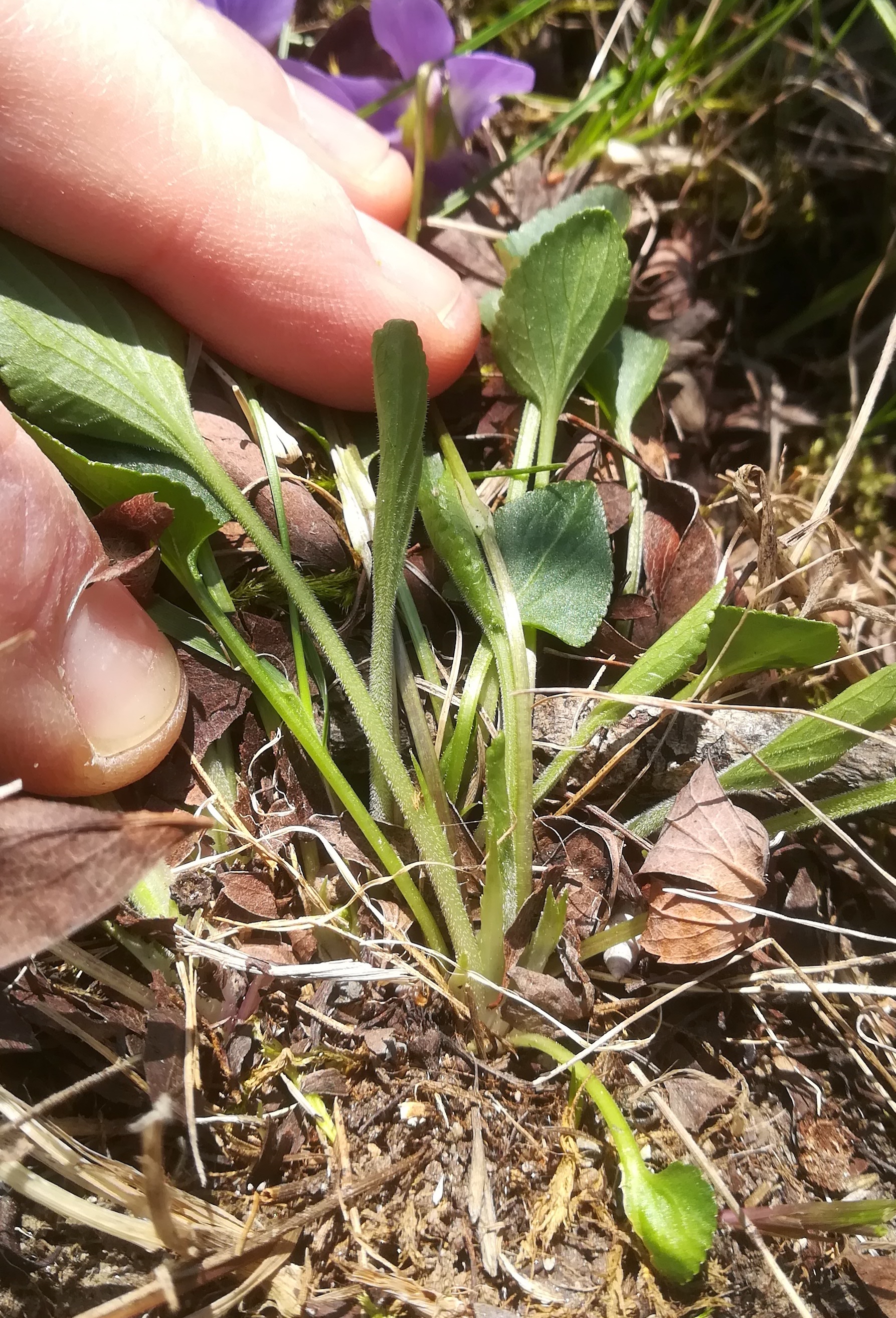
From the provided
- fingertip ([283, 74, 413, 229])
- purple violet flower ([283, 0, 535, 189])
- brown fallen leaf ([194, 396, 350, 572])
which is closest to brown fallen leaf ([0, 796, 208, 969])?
brown fallen leaf ([194, 396, 350, 572])

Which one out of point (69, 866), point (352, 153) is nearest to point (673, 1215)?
point (69, 866)

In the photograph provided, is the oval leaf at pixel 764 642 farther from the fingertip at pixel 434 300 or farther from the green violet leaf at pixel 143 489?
the green violet leaf at pixel 143 489

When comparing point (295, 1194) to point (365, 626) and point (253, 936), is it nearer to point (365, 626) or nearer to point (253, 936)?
point (253, 936)

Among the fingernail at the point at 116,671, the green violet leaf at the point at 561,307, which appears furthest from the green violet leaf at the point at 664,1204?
the green violet leaf at the point at 561,307

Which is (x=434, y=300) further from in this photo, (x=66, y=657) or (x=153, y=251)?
(x=66, y=657)

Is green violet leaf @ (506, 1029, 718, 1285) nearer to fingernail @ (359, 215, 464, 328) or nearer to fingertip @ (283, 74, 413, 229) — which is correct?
fingernail @ (359, 215, 464, 328)
